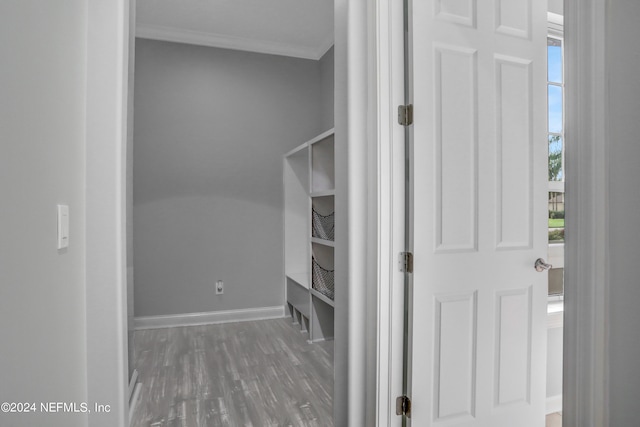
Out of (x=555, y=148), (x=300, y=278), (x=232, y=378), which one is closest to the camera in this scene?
(x=555, y=148)

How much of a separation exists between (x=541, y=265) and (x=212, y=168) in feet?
9.82

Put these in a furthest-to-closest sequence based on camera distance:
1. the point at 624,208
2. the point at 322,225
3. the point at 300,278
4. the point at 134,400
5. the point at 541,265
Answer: the point at 300,278
the point at 322,225
the point at 134,400
the point at 541,265
the point at 624,208

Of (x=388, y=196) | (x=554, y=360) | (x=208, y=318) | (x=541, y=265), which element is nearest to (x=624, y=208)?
(x=388, y=196)

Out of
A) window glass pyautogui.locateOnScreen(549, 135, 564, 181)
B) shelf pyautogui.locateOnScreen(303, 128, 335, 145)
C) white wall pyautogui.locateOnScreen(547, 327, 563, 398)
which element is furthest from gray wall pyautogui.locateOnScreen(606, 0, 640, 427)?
shelf pyautogui.locateOnScreen(303, 128, 335, 145)

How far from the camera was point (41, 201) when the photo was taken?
0.76m

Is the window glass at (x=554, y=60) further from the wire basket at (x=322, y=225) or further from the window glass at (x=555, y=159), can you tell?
the wire basket at (x=322, y=225)

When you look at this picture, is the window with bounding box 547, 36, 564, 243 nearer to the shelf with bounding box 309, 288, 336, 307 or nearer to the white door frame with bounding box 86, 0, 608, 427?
the white door frame with bounding box 86, 0, 608, 427

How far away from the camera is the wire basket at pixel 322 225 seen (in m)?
2.96

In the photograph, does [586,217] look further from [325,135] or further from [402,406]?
[325,135]

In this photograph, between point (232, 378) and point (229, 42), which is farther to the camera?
point (229, 42)

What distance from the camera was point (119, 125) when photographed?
Answer: 1.16 metres

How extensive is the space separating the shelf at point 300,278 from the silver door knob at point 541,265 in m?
1.88

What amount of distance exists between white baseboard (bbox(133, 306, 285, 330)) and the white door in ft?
8.29

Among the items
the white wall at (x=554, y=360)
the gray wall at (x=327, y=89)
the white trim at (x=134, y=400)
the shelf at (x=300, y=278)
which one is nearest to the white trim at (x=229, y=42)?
the gray wall at (x=327, y=89)
